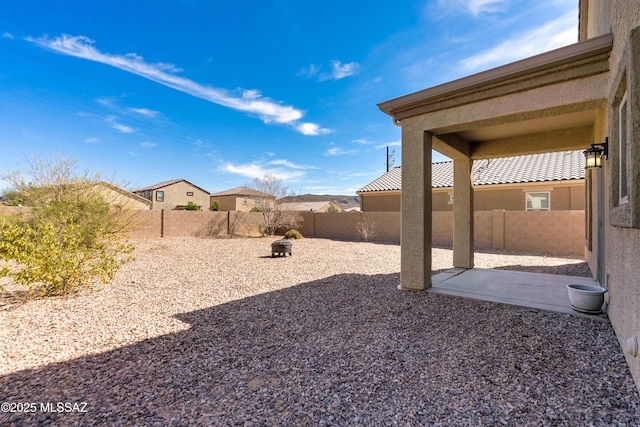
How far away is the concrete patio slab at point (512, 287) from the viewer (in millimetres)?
4543

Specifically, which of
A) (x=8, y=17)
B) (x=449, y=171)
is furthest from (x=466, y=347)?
(x=449, y=171)

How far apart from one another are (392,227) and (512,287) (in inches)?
381

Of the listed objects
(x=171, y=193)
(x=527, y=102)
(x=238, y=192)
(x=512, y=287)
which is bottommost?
(x=512, y=287)

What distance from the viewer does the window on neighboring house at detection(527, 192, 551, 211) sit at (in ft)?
44.5

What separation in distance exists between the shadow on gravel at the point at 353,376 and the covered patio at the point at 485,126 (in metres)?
1.51

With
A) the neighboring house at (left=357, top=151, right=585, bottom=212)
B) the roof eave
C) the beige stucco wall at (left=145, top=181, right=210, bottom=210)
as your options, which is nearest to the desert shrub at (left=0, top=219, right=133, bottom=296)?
the roof eave

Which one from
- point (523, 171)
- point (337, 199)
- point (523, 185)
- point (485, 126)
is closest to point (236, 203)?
point (337, 199)

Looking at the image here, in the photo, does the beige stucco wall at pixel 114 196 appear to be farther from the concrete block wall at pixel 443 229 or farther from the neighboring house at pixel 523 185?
the concrete block wall at pixel 443 229

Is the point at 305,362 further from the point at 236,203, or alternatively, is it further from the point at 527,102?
the point at 236,203

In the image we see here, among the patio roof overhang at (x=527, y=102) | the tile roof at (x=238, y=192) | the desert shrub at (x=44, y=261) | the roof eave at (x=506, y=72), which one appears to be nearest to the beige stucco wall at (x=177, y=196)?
the tile roof at (x=238, y=192)

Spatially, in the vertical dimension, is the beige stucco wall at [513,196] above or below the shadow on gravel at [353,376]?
above

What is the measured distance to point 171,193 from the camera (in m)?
36.8

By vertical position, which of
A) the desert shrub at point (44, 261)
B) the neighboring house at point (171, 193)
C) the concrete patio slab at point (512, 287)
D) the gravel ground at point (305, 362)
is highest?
the neighboring house at point (171, 193)

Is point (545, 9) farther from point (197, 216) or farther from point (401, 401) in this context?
point (197, 216)
